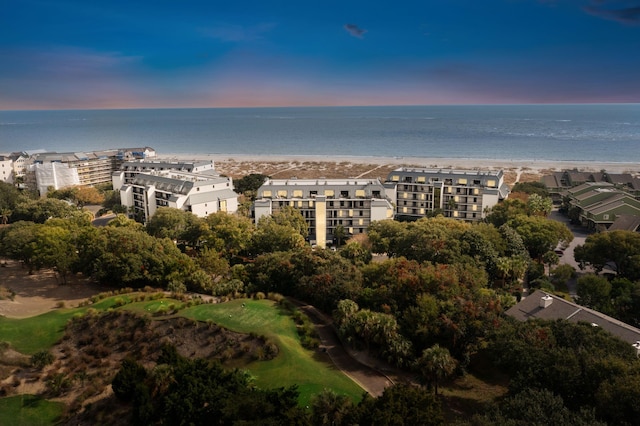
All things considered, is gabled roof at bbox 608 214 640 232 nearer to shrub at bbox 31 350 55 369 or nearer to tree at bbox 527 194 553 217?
tree at bbox 527 194 553 217

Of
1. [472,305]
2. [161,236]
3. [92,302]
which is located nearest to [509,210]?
[472,305]

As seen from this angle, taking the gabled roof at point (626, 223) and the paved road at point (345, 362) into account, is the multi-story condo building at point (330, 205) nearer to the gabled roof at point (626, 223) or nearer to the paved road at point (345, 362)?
the paved road at point (345, 362)

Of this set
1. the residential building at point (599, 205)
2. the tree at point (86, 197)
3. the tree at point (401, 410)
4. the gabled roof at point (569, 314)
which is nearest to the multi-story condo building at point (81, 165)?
the tree at point (86, 197)

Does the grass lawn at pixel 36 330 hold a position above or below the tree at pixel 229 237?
below

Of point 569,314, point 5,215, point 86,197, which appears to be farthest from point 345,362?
point 86,197

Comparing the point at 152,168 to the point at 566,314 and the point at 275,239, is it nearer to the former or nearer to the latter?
the point at 275,239

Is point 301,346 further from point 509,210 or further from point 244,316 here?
point 509,210

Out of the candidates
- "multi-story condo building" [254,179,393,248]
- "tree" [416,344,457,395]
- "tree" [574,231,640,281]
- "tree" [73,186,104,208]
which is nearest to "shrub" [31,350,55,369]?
"tree" [416,344,457,395]
